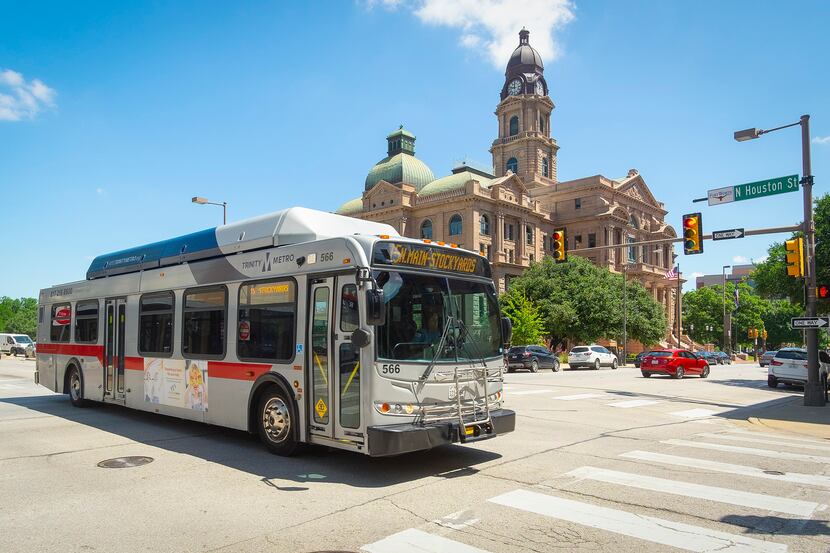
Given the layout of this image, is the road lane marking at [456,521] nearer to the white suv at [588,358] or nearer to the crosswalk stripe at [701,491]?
the crosswalk stripe at [701,491]

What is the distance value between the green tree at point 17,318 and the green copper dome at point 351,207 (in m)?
68.5

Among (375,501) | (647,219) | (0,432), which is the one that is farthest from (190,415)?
(647,219)

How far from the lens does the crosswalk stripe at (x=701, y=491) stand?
6398mm

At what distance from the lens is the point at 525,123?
298 ft

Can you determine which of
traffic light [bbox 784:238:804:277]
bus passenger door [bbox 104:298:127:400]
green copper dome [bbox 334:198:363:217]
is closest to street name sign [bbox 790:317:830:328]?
traffic light [bbox 784:238:804:277]

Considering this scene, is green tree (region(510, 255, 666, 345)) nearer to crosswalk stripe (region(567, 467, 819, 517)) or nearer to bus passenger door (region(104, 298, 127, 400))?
bus passenger door (region(104, 298, 127, 400))

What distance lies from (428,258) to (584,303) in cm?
5161

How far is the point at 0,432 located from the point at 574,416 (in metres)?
11.6

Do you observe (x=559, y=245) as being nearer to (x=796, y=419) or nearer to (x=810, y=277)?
(x=810, y=277)

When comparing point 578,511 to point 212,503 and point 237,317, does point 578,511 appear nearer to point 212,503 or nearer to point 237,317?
point 212,503

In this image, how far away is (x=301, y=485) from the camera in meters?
7.21

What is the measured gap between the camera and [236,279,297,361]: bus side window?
862 cm

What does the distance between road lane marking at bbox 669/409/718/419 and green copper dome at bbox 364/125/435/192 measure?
69.5 m

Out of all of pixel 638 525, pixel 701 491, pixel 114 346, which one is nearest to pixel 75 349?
pixel 114 346
